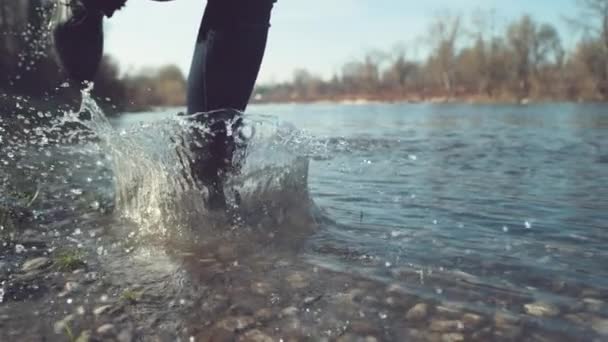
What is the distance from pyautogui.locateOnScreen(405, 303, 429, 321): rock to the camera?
1417 mm

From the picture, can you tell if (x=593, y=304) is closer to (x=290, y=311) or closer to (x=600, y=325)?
(x=600, y=325)

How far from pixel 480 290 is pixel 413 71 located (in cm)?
7815

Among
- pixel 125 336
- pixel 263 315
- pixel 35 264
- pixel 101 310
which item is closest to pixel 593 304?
pixel 263 315

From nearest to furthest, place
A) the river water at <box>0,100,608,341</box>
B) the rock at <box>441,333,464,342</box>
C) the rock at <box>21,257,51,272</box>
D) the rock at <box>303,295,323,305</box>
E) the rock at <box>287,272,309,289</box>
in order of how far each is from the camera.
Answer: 1. the rock at <box>441,333,464,342</box>
2. the river water at <box>0,100,608,341</box>
3. the rock at <box>303,295,323,305</box>
4. the rock at <box>287,272,309,289</box>
5. the rock at <box>21,257,51,272</box>

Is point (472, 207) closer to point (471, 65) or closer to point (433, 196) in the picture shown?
point (433, 196)

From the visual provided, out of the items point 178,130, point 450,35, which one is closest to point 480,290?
point 178,130

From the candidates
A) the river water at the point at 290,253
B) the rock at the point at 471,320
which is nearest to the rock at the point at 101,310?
the river water at the point at 290,253

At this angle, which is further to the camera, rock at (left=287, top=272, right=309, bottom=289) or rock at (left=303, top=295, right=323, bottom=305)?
rock at (left=287, top=272, right=309, bottom=289)

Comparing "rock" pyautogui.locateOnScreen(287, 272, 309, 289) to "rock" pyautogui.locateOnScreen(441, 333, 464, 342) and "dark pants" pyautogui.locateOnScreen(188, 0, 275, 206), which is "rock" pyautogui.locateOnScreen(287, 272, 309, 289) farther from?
"dark pants" pyautogui.locateOnScreen(188, 0, 275, 206)

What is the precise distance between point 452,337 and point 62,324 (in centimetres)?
100

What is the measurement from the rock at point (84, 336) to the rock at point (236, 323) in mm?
317

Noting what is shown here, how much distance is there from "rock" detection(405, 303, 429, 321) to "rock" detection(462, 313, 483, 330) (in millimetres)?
102

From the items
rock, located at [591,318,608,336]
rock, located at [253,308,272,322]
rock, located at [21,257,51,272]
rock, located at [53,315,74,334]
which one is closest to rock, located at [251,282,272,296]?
rock, located at [253,308,272,322]

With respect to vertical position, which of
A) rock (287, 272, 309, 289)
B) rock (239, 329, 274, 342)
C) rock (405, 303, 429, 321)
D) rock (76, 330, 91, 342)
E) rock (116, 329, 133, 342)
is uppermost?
rock (76, 330, 91, 342)
